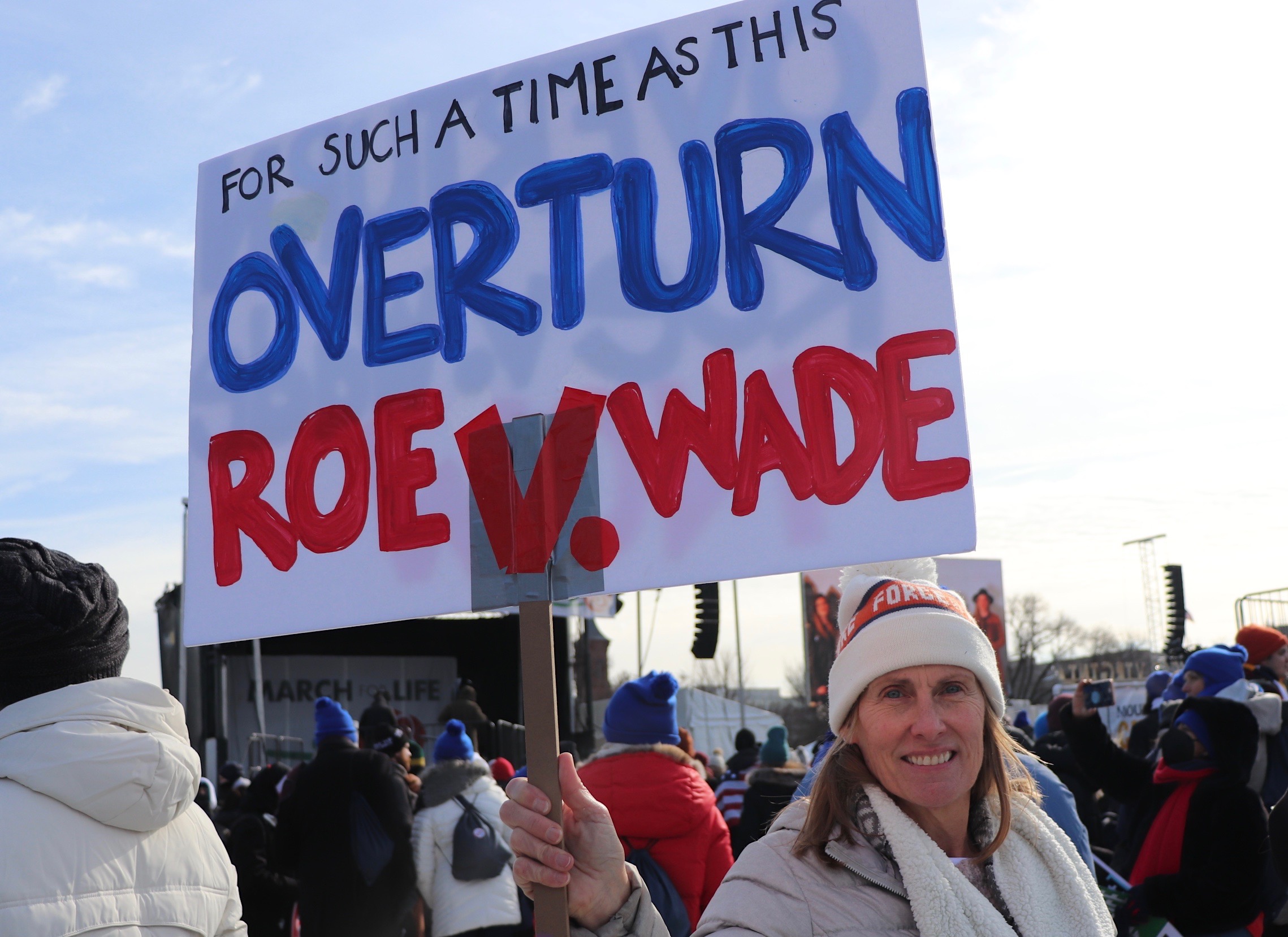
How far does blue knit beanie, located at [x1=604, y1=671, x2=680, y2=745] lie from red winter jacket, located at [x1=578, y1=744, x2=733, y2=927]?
43mm

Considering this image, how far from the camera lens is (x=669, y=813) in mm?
3812

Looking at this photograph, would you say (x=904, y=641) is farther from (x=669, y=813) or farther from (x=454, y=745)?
(x=454, y=745)

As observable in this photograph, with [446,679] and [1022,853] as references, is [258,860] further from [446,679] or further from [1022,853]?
[446,679]

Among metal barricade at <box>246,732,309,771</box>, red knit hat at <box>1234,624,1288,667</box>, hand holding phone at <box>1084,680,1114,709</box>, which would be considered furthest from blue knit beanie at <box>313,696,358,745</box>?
metal barricade at <box>246,732,309,771</box>

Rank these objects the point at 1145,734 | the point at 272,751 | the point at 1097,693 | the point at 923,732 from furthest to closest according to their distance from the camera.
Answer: the point at 272,751, the point at 1145,734, the point at 1097,693, the point at 923,732

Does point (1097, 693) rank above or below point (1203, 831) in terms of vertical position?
above

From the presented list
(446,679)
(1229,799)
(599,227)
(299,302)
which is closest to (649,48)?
(599,227)

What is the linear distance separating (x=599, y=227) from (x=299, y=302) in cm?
59

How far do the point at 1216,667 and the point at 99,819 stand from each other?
13.6 feet

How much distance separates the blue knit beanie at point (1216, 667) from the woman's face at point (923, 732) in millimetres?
3125

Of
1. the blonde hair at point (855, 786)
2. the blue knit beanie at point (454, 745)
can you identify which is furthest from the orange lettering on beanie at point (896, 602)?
the blue knit beanie at point (454, 745)

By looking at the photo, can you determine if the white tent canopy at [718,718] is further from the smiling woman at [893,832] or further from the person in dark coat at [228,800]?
the smiling woman at [893,832]

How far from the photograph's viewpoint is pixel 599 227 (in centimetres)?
206

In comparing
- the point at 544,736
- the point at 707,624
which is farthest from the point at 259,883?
the point at 707,624
